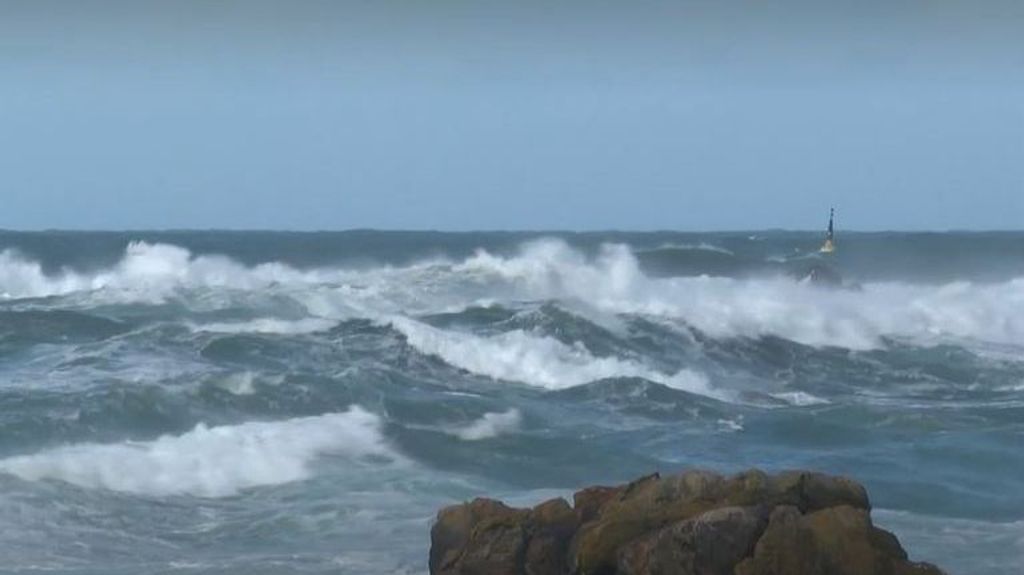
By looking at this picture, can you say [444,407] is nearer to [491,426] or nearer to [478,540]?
[491,426]

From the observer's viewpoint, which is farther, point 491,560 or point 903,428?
point 903,428

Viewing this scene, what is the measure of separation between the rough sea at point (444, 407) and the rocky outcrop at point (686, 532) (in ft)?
5.82

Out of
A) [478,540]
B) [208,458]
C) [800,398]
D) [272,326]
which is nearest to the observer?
[478,540]

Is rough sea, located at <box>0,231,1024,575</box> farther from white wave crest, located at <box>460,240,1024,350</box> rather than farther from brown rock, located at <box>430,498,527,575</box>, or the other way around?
brown rock, located at <box>430,498,527,575</box>

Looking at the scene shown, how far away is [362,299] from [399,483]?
57.0 feet

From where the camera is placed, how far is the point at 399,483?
1648 centimetres

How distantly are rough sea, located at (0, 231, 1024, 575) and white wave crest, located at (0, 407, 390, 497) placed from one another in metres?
0.04

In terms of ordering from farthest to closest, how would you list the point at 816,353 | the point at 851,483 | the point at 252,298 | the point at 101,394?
the point at 252,298, the point at 816,353, the point at 101,394, the point at 851,483

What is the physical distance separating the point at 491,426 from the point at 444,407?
3.40 ft

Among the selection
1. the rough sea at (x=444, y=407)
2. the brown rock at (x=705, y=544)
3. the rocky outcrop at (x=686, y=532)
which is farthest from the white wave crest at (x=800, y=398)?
the brown rock at (x=705, y=544)

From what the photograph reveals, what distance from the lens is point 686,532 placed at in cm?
1019

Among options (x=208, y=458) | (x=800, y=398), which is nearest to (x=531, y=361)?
(x=800, y=398)

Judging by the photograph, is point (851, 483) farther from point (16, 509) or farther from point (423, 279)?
point (423, 279)

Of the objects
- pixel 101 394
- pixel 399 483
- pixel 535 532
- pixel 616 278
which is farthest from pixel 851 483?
pixel 616 278
